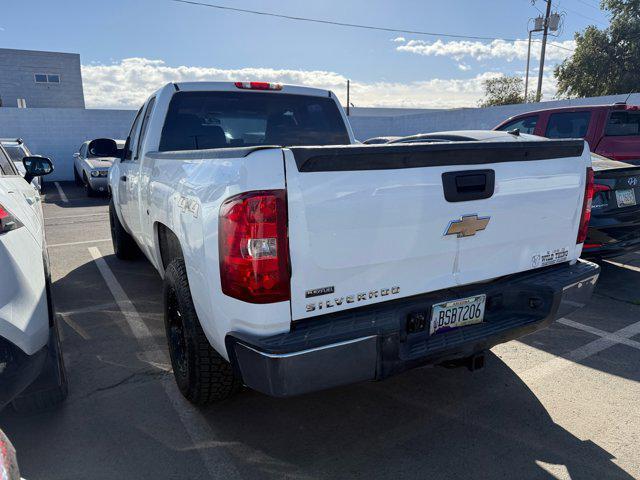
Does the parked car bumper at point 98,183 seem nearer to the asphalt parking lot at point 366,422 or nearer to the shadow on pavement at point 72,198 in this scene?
the shadow on pavement at point 72,198

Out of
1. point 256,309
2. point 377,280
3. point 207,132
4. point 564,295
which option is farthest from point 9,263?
point 564,295

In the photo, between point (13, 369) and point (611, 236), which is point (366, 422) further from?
point (611, 236)

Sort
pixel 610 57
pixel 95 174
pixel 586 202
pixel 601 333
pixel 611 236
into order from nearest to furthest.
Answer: pixel 586 202 < pixel 601 333 < pixel 611 236 < pixel 95 174 < pixel 610 57

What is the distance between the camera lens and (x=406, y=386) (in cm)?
316

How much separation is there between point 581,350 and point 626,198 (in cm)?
201

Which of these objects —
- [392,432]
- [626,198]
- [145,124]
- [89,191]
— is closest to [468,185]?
[392,432]

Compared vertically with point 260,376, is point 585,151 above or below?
above

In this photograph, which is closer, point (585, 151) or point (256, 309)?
point (256, 309)

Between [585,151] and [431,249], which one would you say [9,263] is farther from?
[585,151]

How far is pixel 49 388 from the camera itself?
2500 mm

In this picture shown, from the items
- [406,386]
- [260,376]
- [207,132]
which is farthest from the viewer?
[207,132]

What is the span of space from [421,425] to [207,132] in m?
2.74

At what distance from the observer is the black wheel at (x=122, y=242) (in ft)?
19.6

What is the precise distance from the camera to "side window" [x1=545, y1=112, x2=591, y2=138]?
7.21 m
